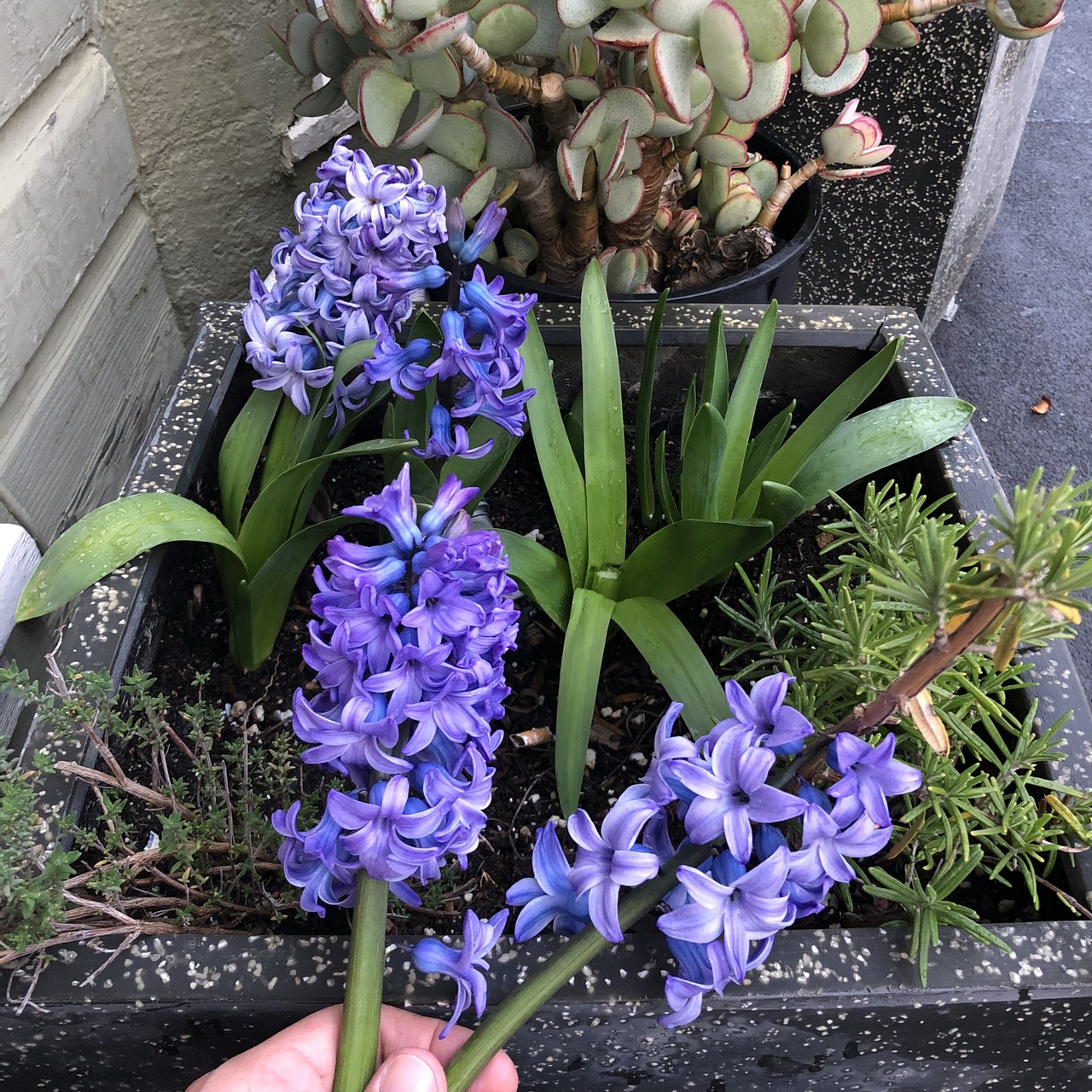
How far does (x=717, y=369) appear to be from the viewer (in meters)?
0.84

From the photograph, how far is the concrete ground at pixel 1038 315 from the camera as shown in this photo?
1730mm

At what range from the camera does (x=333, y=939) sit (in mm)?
585

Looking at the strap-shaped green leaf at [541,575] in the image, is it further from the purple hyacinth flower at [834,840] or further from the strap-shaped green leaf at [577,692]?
the purple hyacinth flower at [834,840]

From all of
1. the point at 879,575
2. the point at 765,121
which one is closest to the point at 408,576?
the point at 879,575

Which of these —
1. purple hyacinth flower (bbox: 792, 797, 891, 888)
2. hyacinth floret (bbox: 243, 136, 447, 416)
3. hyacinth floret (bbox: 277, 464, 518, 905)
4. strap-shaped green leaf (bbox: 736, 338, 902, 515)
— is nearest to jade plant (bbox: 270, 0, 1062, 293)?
hyacinth floret (bbox: 243, 136, 447, 416)

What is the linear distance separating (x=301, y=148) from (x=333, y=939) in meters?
1.30

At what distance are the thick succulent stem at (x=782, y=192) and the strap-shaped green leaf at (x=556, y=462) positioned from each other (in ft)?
1.46

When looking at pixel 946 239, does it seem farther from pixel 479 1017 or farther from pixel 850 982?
pixel 479 1017

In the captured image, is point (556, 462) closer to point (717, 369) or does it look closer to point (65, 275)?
point (717, 369)

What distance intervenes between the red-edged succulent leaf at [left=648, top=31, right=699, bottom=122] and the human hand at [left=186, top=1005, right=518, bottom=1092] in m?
0.68

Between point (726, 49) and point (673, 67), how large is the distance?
59 millimetres

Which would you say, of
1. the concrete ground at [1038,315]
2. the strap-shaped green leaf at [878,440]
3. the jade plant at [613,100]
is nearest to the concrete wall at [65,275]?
the jade plant at [613,100]

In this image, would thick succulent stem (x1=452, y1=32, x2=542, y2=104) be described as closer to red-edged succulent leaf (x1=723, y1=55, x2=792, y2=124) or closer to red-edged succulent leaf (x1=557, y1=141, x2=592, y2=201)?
red-edged succulent leaf (x1=557, y1=141, x2=592, y2=201)

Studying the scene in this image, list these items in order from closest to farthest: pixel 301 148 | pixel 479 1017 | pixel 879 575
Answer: pixel 879 575
pixel 479 1017
pixel 301 148
